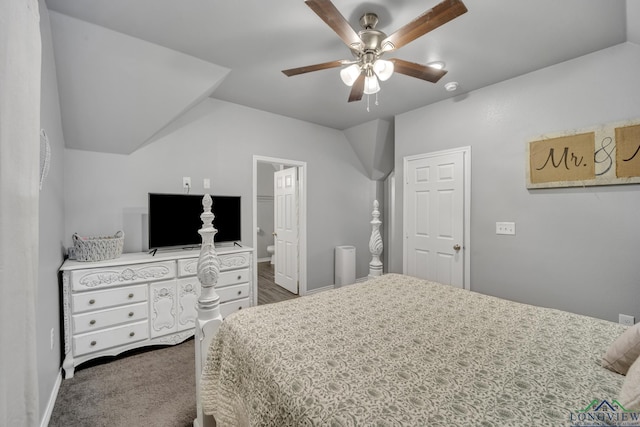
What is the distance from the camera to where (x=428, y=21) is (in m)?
1.37

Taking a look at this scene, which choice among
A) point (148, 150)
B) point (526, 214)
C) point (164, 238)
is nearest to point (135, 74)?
point (148, 150)

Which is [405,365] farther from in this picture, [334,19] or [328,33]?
[328,33]

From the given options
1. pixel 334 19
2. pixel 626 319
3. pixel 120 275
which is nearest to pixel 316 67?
pixel 334 19

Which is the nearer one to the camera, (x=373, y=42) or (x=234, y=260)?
(x=373, y=42)

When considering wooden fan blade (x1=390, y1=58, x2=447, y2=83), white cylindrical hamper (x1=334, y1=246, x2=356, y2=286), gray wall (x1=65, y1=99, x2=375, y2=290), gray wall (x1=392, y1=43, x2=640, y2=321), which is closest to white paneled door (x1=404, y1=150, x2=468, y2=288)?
gray wall (x1=392, y1=43, x2=640, y2=321)

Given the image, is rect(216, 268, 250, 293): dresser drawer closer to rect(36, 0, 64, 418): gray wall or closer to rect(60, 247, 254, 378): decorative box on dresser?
rect(60, 247, 254, 378): decorative box on dresser

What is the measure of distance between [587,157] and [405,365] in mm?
2597

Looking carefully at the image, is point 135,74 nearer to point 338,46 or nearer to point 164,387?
point 338,46

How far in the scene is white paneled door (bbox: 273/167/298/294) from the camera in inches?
157

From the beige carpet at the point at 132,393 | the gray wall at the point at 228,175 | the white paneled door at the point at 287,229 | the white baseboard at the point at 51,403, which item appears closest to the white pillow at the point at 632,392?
the beige carpet at the point at 132,393

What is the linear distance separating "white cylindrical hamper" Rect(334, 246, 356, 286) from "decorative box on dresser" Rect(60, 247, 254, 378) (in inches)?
73.2

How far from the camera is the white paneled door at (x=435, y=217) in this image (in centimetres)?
305

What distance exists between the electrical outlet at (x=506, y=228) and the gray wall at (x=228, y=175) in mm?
2165

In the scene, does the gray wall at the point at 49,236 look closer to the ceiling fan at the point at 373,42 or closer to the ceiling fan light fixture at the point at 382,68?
the ceiling fan at the point at 373,42
